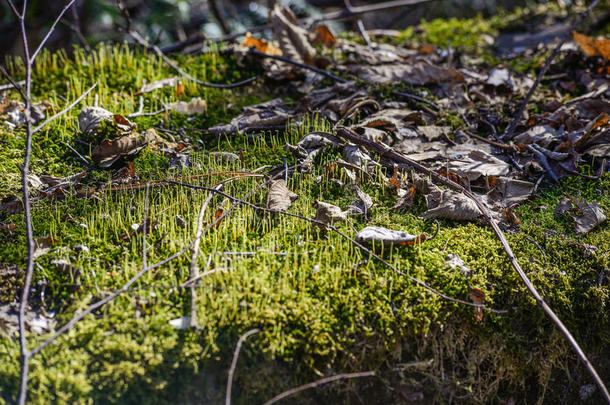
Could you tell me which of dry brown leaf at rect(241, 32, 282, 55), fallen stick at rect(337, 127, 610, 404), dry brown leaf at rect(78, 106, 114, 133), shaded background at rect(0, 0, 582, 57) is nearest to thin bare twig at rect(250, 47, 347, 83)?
dry brown leaf at rect(241, 32, 282, 55)

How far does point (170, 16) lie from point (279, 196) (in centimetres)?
551

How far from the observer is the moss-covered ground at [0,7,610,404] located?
2.03 m

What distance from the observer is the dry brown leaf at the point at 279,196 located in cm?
273

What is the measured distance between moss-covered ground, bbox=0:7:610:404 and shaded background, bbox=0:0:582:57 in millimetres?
4584

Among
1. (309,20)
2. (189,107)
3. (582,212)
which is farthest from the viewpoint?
(309,20)

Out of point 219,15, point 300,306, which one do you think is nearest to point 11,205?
point 300,306

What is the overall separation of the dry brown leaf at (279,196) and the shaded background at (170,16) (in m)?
4.46

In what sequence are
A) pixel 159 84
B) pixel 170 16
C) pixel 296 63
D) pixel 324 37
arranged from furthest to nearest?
1. pixel 170 16
2. pixel 324 37
3. pixel 296 63
4. pixel 159 84

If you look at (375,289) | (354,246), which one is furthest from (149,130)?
(375,289)

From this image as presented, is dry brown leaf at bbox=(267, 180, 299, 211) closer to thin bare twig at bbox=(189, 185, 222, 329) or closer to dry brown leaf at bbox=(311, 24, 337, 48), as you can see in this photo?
thin bare twig at bbox=(189, 185, 222, 329)

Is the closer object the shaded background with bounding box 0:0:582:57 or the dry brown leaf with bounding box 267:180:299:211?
the dry brown leaf with bounding box 267:180:299:211

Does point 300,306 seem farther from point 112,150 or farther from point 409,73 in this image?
point 409,73

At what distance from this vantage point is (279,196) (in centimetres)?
279

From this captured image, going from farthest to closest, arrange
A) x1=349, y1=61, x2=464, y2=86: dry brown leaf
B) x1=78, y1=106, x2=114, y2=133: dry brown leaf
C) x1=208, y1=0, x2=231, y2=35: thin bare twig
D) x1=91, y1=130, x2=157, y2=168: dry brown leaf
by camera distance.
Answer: x1=208, y1=0, x2=231, y2=35: thin bare twig < x1=349, y1=61, x2=464, y2=86: dry brown leaf < x1=78, y1=106, x2=114, y2=133: dry brown leaf < x1=91, y1=130, x2=157, y2=168: dry brown leaf
